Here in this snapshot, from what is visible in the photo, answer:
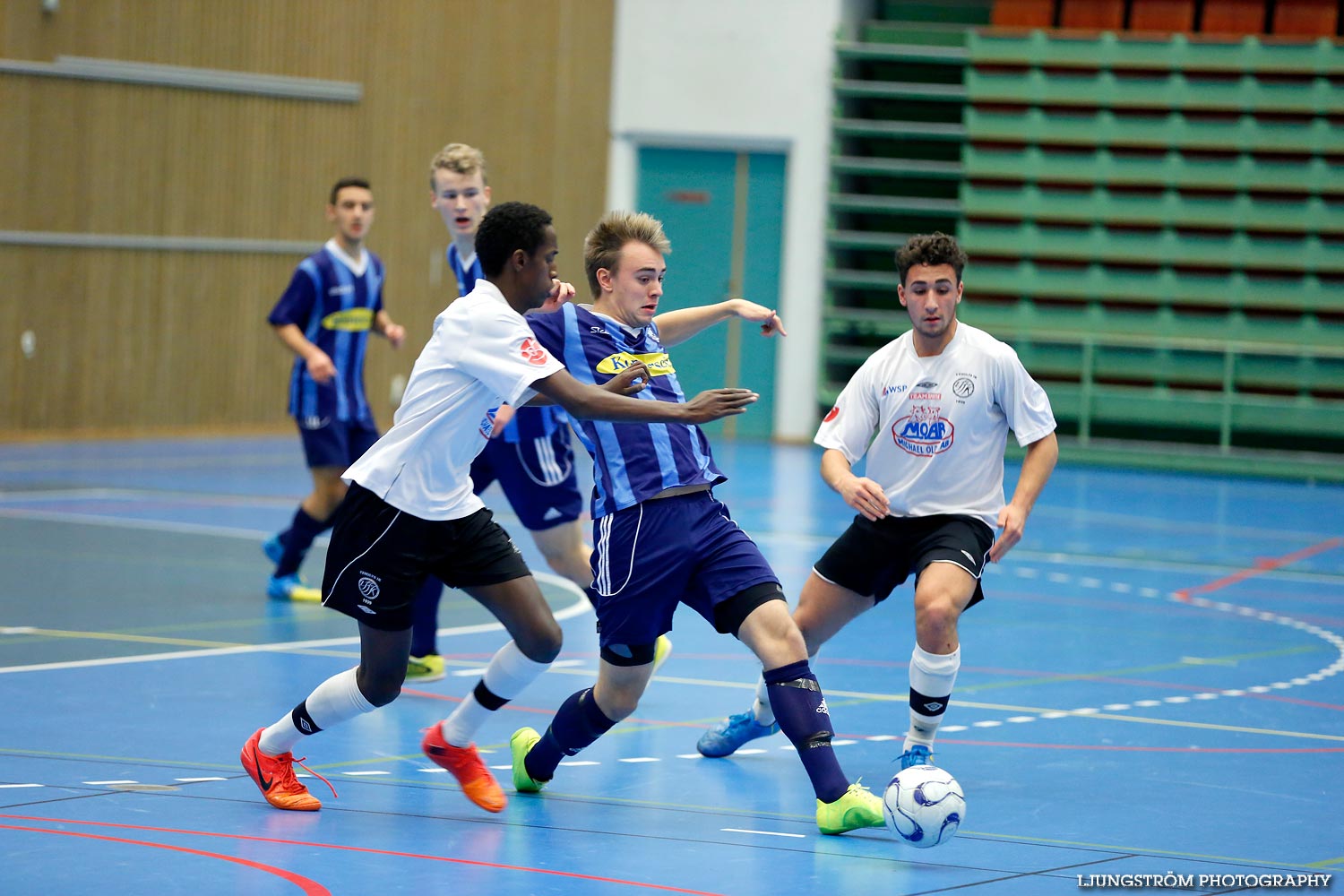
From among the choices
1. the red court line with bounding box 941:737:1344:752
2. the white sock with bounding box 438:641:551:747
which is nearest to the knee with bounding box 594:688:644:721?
the white sock with bounding box 438:641:551:747

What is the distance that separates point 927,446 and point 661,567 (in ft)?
3.87

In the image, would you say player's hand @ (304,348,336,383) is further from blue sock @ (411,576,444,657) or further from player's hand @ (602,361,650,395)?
player's hand @ (602,361,650,395)

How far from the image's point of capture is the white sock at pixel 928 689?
5328 millimetres

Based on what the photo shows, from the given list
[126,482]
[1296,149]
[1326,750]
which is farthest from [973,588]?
[1296,149]

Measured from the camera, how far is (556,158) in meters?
20.4

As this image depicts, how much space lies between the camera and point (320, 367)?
27.3ft

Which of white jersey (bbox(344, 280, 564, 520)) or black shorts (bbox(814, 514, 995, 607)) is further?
black shorts (bbox(814, 514, 995, 607))

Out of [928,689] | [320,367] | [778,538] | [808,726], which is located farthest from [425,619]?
[778,538]

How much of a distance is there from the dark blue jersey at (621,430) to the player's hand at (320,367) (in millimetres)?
3323

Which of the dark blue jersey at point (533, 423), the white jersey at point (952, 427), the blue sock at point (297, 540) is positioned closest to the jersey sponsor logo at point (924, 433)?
the white jersey at point (952, 427)

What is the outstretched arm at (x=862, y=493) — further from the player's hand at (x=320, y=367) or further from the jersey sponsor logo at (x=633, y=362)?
A: the player's hand at (x=320, y=367)

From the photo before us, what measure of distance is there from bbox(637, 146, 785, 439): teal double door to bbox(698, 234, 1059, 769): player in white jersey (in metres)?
15.0

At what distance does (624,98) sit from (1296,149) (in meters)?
7.79

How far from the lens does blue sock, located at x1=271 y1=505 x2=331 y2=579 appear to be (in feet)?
29.0
